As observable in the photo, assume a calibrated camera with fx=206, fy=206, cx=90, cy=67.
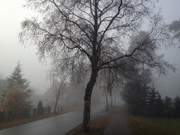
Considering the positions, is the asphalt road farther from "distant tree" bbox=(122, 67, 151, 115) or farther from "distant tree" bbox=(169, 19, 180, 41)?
"distant tree" bbox=(169, 19, 180, 41)

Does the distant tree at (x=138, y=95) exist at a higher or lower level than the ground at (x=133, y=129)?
higher

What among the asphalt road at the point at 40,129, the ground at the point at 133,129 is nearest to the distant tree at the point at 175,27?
the ground at the point at 133,129

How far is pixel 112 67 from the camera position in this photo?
1573cm

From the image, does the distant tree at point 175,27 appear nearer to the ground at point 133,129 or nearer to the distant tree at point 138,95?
the distant tree at point 138,95

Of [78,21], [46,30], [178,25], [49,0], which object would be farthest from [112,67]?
[178,25]

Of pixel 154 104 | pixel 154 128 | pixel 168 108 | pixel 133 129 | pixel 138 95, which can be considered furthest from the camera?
pixel 138 95

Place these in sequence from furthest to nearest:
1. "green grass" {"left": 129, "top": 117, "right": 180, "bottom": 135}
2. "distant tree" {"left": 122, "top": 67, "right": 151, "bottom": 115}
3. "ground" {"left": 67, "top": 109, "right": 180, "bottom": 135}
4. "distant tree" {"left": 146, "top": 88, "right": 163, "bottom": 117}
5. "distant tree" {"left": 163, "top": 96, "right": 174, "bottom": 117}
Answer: "distant tree" {"left": 122, "top": 67, "right": 151, "bottom": 115}, "distant tree" {"left": 146, "top": 88, "right": 163, "bottom": 117}, "distant tree" {"left": 163, "top": 96, "right": 174, "bottom": 117}, "ground" {"left": 67, "top": 109, "right": 180, "bottom": 135}, "green grass" {"left": 129, "top": 117, "right": 180, "bottom": 135}

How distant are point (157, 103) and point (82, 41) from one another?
17406 mm

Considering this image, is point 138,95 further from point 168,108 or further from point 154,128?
point 154,128

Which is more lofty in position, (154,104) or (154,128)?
(154,104)

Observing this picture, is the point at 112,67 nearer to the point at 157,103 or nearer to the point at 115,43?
the point at 115,43

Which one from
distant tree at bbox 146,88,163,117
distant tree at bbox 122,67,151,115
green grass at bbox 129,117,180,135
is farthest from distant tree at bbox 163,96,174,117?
green grass at bbox 129,117,180,135

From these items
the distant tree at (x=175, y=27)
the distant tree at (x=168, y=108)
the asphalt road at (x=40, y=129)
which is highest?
the distant tree at (x=175, y=27)

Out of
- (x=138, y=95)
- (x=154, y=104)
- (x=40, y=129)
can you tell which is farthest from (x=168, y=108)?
(x=40, y=129)
